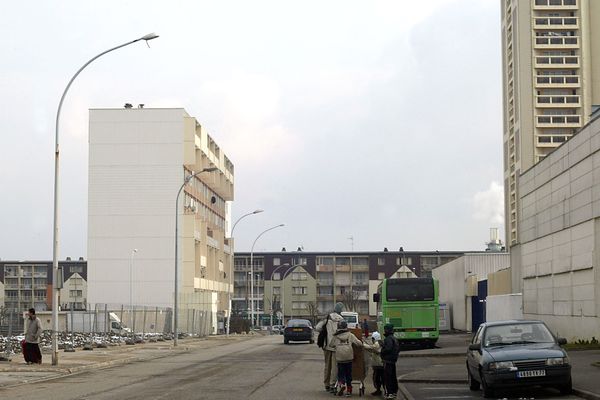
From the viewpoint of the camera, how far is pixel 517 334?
1794cm

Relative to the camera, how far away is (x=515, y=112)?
99.6 m

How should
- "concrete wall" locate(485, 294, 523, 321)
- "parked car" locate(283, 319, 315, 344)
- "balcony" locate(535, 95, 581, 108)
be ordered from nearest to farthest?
1. "concrete wall" locate(485, 294, 523, 321)
2. "parked car" locate(283, 319, 315, 344)
3. "balcony" locate(535, 95, 581, 108)

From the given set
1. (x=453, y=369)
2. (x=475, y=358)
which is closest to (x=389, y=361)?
(x=475, y=358)

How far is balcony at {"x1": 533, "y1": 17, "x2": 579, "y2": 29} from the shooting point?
95.0 metres

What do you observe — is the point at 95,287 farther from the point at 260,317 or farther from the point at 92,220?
the point at 260,317

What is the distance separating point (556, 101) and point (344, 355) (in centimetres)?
8337

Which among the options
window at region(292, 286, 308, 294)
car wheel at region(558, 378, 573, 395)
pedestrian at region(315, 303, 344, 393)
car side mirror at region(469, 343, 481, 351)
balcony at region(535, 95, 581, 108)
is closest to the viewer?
car wheel at region(558, 378, 573, 395)

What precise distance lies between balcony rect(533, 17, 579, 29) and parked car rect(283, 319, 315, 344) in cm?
5231

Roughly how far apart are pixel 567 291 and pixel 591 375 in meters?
17.9

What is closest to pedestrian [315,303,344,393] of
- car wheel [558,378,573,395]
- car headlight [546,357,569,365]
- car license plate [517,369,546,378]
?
car license plate [517,369,546,378]

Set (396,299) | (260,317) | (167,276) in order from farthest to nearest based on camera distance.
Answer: (260,317)
(167,276)
(396,299)

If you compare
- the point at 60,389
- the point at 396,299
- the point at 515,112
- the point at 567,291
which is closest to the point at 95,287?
the point at 515,112

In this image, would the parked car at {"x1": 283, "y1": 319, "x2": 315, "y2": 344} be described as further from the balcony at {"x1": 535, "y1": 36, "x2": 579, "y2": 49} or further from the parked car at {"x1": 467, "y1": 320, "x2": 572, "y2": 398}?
the balcony at {"x1": 535, "y1": 36, "x2": 579, "y2": 49}

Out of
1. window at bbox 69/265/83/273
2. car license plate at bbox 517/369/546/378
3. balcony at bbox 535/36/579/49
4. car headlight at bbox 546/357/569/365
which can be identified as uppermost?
balcony at bbox 535/36/579/49
